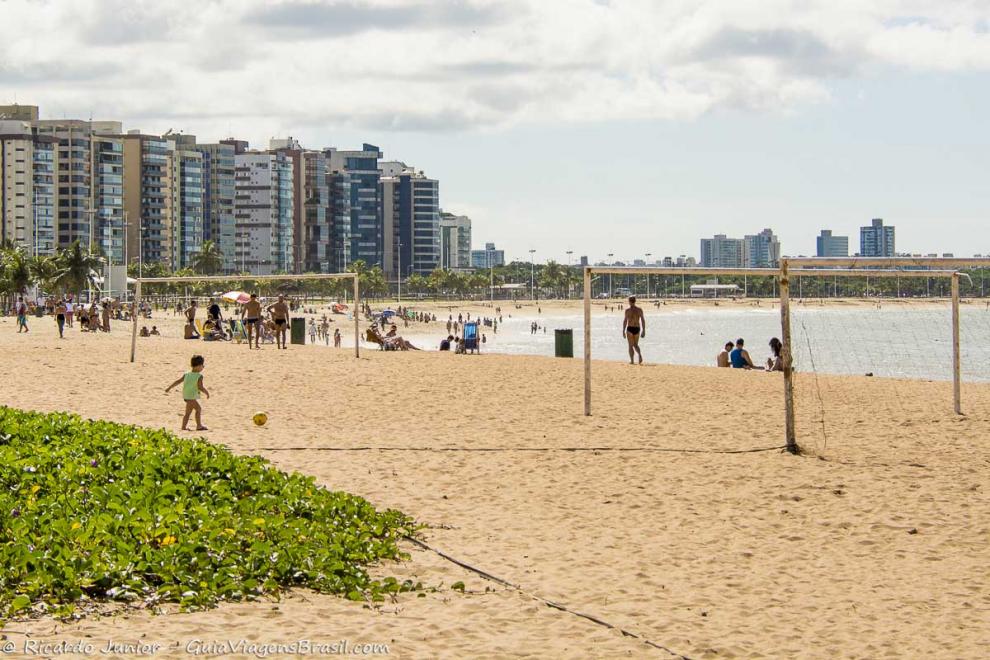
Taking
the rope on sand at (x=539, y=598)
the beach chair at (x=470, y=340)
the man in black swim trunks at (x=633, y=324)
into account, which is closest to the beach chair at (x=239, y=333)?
the beach chair at (x=470, y=340)

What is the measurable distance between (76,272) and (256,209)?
371 feet

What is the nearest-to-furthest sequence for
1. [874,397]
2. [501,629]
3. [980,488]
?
[501,629], [980,488], [874,397]

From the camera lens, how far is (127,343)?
31.5 meters

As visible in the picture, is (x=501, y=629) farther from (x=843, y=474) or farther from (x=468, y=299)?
(x=468, y=299)

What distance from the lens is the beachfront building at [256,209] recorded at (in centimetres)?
19200

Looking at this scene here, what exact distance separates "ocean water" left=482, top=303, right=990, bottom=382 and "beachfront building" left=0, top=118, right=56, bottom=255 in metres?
53.3

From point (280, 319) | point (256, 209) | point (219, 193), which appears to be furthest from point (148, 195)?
point (280, 319)

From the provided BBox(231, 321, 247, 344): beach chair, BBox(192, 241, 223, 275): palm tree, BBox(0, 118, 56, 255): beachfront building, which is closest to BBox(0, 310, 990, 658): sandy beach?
BBox(231, 321, 247, 344): beach chair

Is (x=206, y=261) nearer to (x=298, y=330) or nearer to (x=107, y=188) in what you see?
(x=107, y=188)

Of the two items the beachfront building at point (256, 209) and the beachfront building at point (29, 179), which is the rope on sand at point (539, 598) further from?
the beachfront building at point (256, 209)

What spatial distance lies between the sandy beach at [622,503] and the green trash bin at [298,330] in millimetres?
13603

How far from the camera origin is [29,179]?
477 feet

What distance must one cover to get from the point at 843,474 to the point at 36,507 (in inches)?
306

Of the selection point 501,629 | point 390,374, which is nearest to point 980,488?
point 501,629
